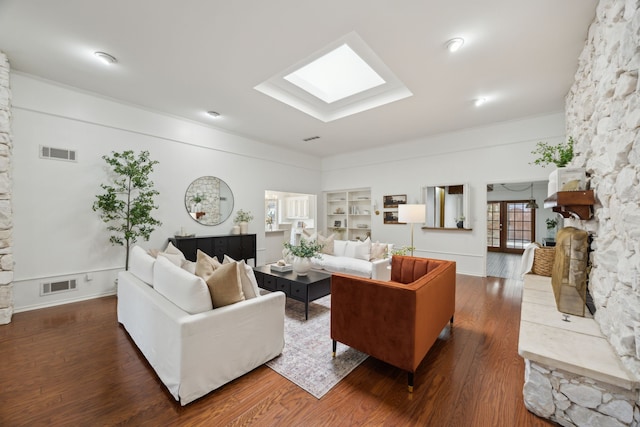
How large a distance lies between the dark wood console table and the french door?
855 centimetres

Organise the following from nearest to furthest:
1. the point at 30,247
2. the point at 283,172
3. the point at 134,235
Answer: the point at 30,247, the point at 134,235, the point at 283,172

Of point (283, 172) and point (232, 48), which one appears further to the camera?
point (283, 172)

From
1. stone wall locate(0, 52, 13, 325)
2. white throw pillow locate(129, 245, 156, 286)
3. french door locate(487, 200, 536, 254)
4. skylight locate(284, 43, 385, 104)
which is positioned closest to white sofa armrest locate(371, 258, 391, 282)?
skylight locate(284, 43, 385, 104)

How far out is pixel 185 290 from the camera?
1915 millimetres

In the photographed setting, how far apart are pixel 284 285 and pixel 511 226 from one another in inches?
362

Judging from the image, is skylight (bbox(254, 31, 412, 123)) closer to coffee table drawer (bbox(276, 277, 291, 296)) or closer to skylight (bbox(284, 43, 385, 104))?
skylight (bbox(284, 43, 385, 104))

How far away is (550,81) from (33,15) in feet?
19.2

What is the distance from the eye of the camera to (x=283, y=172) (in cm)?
684

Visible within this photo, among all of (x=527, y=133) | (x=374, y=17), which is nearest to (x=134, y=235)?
(x=374, y=17)

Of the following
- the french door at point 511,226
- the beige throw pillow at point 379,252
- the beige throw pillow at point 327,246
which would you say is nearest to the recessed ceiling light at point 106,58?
the beige throw pillow at point 327,246

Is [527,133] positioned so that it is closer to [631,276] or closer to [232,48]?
[631,276]

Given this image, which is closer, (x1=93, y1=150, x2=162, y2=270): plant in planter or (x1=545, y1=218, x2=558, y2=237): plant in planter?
(x1=93, y1=150, x2=162, y2=270): plant in planter

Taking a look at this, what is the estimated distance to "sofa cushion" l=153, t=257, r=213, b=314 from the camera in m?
1.88

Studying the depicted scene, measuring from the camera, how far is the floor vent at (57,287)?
139 inches
